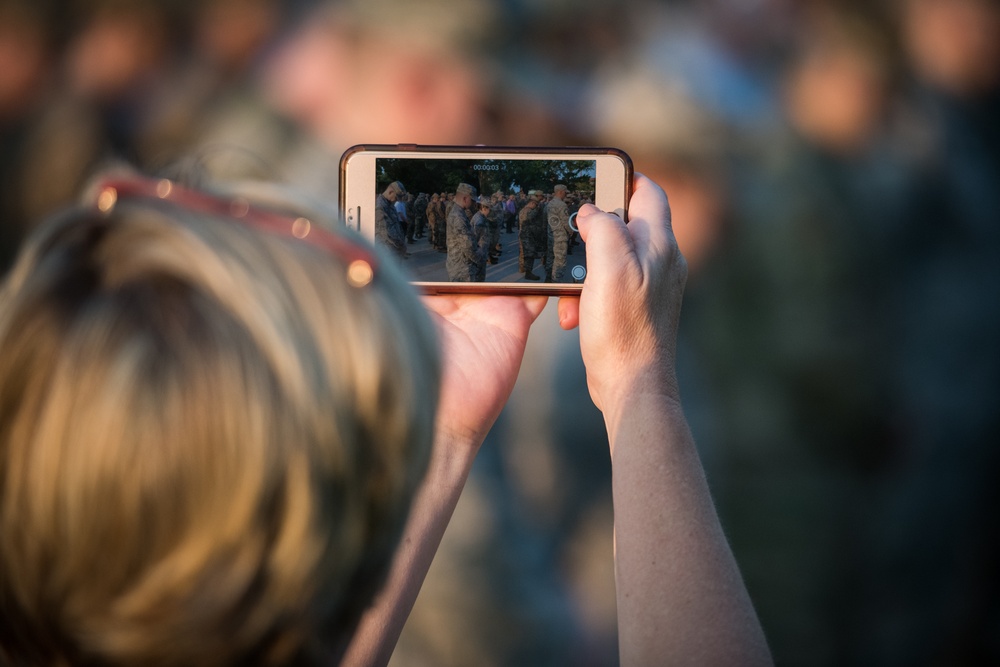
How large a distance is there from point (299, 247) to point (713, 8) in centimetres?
134

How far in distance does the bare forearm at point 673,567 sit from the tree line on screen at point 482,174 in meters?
0.48

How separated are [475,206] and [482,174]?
0.04 metres

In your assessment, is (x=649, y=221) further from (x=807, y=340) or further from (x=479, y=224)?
(x=807, y=340)

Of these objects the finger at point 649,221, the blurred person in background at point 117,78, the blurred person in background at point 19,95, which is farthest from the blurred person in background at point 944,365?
the blurred person in background at point 19,95

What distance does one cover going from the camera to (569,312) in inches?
40.8

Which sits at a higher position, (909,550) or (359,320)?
(359,320)

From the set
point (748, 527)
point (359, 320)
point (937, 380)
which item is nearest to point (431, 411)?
point (359, 320)

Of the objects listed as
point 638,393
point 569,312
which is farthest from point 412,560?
point 569,312

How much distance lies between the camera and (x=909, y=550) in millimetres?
1521

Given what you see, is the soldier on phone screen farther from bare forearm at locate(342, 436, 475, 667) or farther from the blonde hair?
the blonde hair

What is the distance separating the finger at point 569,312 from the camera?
1023mm

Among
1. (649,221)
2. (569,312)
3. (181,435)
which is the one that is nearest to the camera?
(181,435)

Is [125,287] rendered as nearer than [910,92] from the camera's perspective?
Yes

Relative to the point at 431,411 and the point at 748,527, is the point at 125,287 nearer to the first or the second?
the point at 431,411
